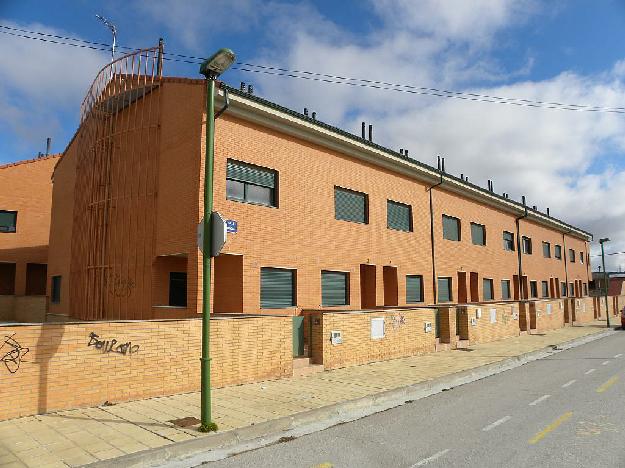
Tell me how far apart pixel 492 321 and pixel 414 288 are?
3704 mm

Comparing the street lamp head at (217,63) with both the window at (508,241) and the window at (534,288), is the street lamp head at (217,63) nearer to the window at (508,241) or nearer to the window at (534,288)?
the window at (508,241)

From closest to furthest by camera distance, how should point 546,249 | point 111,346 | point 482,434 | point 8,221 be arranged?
1. point 482,434
2. point 111,346
3. point 8,221
4. point 546,249

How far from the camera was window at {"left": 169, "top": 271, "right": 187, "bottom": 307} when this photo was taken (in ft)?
45.9

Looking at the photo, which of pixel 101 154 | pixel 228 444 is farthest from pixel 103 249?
pixel 228 444

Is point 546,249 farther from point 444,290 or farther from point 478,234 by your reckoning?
point 444,290

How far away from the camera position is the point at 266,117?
14312mm

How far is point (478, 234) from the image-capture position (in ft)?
91.9

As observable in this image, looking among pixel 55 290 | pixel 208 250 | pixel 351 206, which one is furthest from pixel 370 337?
pixel 55 290

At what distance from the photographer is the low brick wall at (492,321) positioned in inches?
739

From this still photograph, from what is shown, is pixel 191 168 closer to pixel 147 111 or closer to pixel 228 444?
pixel 147 111

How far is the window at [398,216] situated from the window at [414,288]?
7.44 feet

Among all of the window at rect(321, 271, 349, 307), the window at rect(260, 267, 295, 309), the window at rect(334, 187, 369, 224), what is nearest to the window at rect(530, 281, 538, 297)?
the window at rect(334, 187, 369, 224)

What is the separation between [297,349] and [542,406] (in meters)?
5.87

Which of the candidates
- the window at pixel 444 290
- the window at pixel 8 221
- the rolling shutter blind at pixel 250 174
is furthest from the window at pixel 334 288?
the window at pixel 8 221
